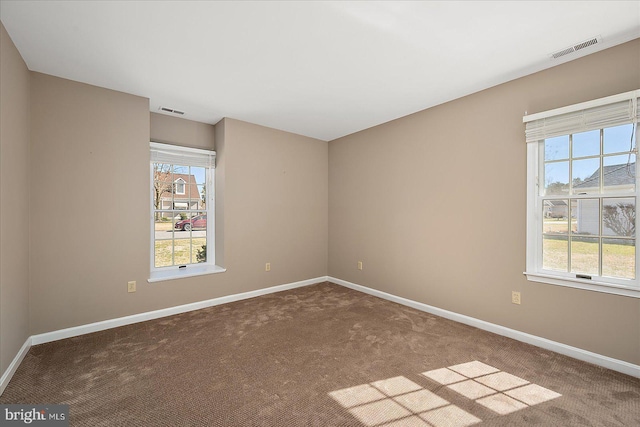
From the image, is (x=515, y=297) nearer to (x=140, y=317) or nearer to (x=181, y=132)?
(x=140, y=317)

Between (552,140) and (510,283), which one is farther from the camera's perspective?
(510,283)

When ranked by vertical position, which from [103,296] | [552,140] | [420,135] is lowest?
[103,296]

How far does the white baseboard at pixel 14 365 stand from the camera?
6.22ft

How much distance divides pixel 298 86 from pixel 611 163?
2858 mm

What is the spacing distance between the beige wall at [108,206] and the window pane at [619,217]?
377 centimetres

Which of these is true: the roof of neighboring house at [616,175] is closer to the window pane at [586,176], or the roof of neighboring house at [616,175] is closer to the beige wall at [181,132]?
the window pane at [586,176]

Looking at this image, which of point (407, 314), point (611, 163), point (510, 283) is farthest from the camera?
point (407, 314)

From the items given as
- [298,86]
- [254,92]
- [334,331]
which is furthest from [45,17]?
[334,331]

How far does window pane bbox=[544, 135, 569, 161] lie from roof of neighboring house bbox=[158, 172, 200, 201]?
4.15m

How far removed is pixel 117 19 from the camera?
6.21ft

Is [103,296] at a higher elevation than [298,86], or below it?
below

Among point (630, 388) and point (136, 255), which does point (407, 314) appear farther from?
point (136, 255)

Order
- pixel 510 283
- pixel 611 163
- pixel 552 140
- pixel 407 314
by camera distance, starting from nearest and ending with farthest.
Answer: pixel 611 163, pixel 552 140, pixel 510 283, pixel 407 314

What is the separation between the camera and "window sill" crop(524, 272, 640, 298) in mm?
2102
